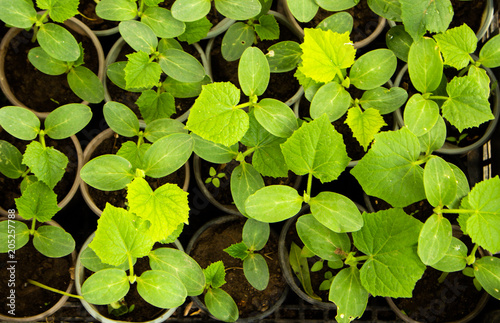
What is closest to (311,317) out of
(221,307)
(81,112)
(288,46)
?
(221,307)

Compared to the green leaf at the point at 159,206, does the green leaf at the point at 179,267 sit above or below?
below

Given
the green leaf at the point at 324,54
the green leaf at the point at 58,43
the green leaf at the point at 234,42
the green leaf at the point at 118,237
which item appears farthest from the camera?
the green leaf at the point at 234,42

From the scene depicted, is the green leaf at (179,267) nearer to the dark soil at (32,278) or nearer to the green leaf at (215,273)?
the green leaf at (215,273)

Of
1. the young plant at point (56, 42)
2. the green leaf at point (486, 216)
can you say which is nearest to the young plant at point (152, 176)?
the young plant at point (56, 42)

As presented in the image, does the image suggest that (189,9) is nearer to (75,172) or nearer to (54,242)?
(75,172)

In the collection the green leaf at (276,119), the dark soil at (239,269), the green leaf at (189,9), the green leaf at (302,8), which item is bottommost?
the dark soil at (239,269)

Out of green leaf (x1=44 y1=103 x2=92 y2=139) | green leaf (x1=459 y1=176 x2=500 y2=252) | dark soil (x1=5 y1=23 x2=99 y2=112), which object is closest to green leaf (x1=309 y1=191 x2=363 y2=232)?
green leaf (x1=459 y1=176 x2=500 y2=252)

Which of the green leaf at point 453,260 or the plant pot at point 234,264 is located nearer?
the green leaf at point 453,260

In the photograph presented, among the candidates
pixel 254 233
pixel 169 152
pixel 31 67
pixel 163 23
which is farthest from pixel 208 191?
pixel 31 67
